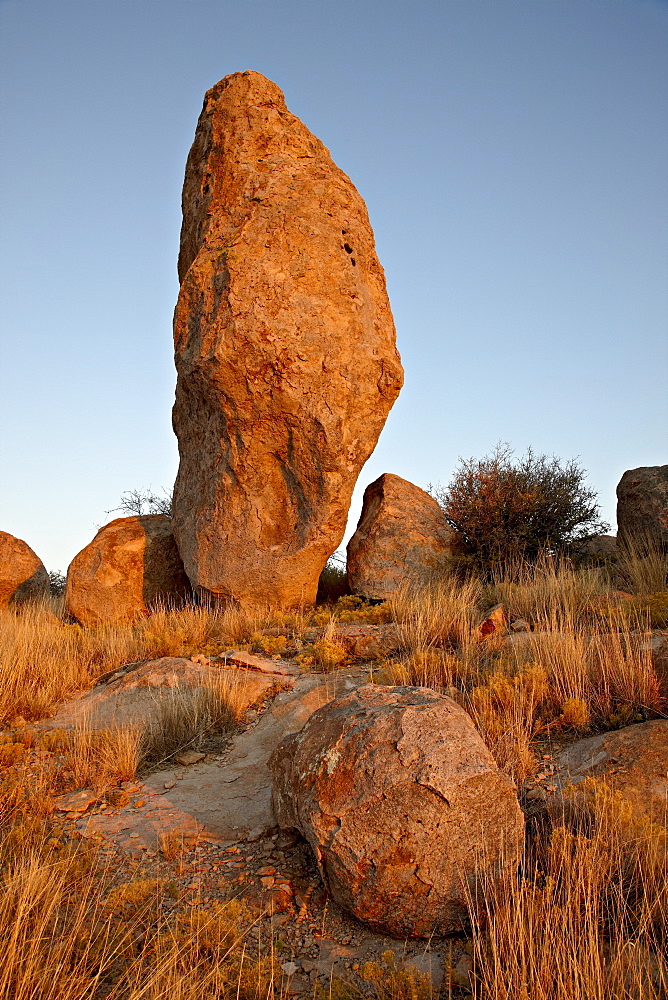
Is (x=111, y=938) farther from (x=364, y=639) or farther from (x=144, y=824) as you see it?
(x=364, y=639)

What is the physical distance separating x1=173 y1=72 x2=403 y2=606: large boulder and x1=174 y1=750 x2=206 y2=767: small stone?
3581mm

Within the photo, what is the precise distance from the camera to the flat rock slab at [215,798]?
376 cm

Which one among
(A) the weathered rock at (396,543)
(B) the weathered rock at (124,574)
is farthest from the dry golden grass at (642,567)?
(B) the weathered rock at (124,574)

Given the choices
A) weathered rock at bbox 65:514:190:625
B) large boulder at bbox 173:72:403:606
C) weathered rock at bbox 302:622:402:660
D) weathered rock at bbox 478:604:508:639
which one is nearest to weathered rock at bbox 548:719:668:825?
weathered rock at bbox 478:604:508:639

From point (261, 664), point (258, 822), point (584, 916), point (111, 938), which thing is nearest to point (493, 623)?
point (261, 664)

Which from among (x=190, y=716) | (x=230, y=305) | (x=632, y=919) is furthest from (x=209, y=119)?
(x=632, y=919)

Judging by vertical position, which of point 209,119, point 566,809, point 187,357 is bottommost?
point 566,809

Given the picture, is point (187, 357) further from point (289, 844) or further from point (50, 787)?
point (289, 844)

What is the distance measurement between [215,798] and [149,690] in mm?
1883

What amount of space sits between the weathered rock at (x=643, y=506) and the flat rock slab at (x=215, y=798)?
5.48 metres

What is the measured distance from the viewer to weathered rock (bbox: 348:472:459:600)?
30.0ft

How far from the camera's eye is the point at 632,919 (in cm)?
269

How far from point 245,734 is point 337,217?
6.76m

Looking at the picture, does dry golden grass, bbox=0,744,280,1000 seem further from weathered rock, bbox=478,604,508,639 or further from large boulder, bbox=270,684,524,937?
weathered rock, bbox=478,604,508,639
